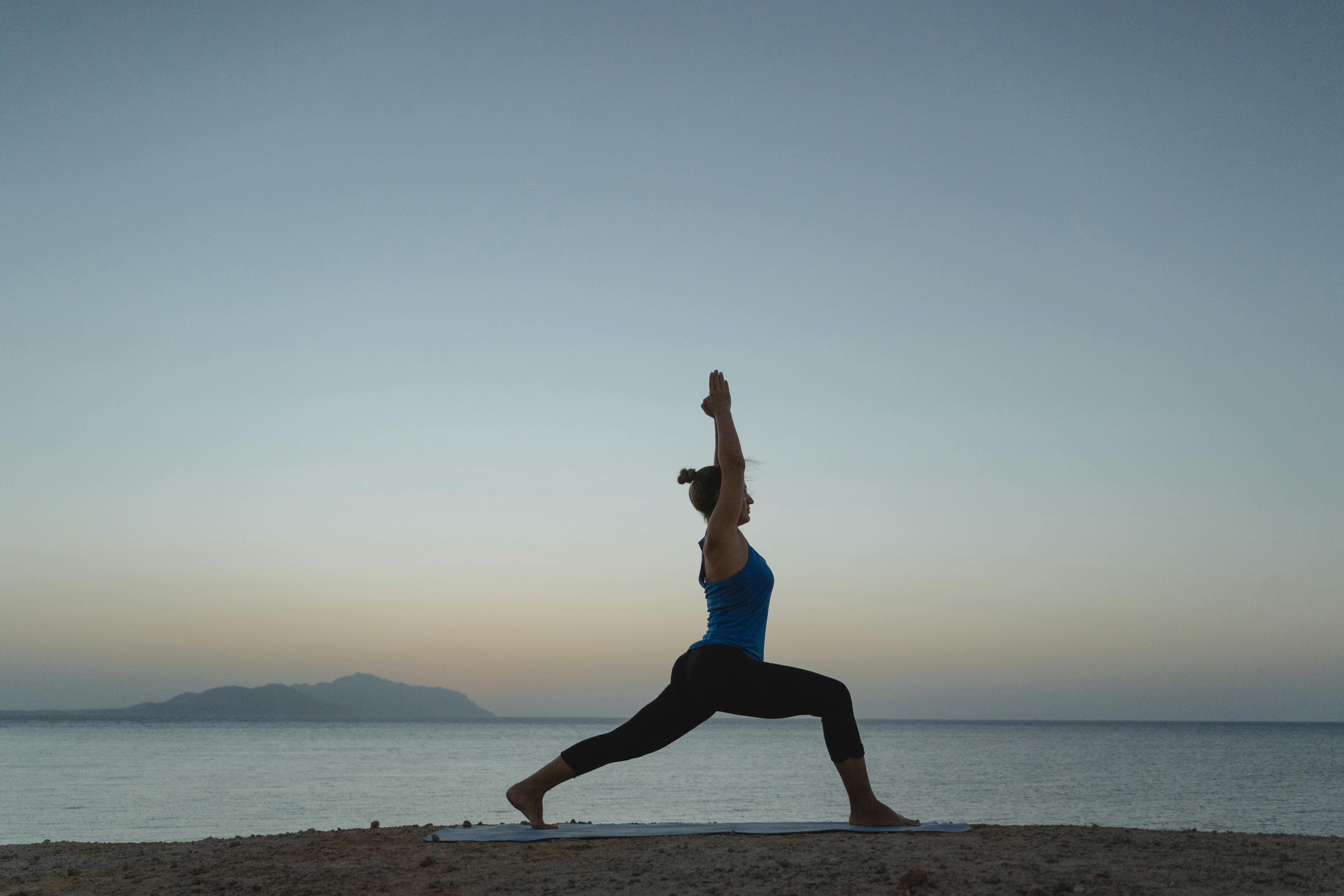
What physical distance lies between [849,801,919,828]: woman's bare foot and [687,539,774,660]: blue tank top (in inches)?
39.1

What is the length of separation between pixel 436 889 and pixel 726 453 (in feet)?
7.34

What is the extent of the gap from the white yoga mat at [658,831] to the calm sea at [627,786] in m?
8.50

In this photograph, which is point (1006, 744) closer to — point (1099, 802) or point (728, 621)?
point (1099, 802)

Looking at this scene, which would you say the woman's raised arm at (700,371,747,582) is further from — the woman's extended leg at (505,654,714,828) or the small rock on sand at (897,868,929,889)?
the small rock on sand at (897,868,929,889)

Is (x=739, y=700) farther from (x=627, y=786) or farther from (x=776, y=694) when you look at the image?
(x=627, y=786)

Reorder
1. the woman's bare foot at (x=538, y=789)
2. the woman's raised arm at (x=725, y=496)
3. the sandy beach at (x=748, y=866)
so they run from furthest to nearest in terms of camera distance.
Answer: the woman's bare foot at (x=538, y=789) < the woman's raised arm at (x=725, y=496) < the sandy beach at (x=748, y=866)

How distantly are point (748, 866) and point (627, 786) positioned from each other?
75.8 feet

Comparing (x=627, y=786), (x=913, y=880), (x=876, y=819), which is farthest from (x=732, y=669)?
(x=627, y=786)

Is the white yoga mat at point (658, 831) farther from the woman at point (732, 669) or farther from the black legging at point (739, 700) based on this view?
the black legging at point (739, 700)

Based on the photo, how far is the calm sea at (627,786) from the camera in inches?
701

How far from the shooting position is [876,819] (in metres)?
4.65

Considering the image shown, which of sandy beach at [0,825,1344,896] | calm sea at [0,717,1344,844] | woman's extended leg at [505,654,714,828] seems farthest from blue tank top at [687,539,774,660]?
calm sea at [0,717,1344,844]

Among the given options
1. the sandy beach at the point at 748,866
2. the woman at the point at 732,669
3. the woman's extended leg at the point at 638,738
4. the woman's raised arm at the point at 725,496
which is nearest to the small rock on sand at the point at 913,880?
the sandy beach at the point at 748,866

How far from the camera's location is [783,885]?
3537 millimetres
